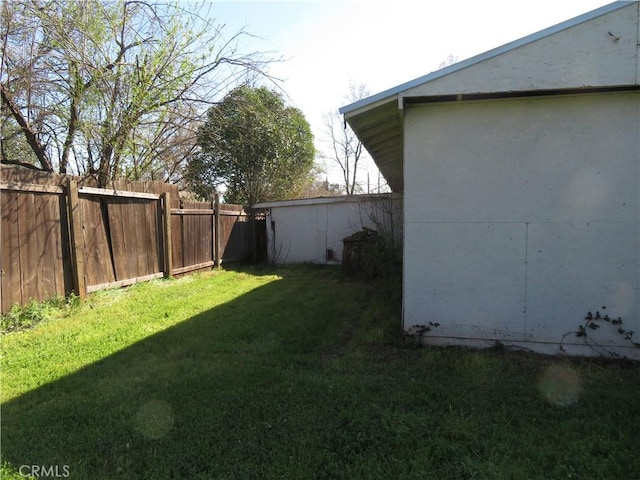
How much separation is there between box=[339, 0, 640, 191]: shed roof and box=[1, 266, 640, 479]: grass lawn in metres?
2.71

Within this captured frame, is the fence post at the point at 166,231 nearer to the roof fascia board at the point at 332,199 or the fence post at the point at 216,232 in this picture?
the fence post at the point at 216,232

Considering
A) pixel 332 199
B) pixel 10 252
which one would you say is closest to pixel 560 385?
pixel 10 252

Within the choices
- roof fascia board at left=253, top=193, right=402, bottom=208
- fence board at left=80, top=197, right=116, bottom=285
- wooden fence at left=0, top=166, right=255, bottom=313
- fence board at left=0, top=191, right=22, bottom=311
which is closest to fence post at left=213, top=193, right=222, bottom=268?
wooden fence at left=0, top=166, right=255, bottom=313

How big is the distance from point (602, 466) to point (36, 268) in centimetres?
618

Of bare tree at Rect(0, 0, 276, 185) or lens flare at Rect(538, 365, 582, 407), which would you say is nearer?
lens flare at Rect(538, 365, 582, 407)

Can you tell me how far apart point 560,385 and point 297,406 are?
90.5 inches

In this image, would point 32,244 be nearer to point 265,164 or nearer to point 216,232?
point 216,232

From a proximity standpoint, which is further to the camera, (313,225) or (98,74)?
(313,225)

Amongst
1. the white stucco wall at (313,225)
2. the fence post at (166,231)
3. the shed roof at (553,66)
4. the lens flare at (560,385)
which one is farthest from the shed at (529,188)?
the white stucco wall at (313,225)

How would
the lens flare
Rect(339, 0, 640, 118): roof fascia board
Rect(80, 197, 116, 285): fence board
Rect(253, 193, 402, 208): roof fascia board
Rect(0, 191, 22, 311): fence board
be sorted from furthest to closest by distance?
Rect(253, 193, 402, 208): roof fascia board < Rect(80, 197, 116, 285): fence board < Rect(0, 191, 22, 311): fence board < Rect(339, 0, 640, 118): roof fascia board < the lens flare

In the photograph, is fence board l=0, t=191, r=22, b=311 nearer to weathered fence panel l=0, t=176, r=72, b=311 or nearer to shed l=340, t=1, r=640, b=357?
weathered fence panel l=0, t=176, r=72, b=311

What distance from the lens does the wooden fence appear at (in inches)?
182

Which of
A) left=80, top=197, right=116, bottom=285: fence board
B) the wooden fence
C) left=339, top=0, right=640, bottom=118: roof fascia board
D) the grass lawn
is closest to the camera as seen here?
the grass lawn

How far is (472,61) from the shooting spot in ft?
12.0
